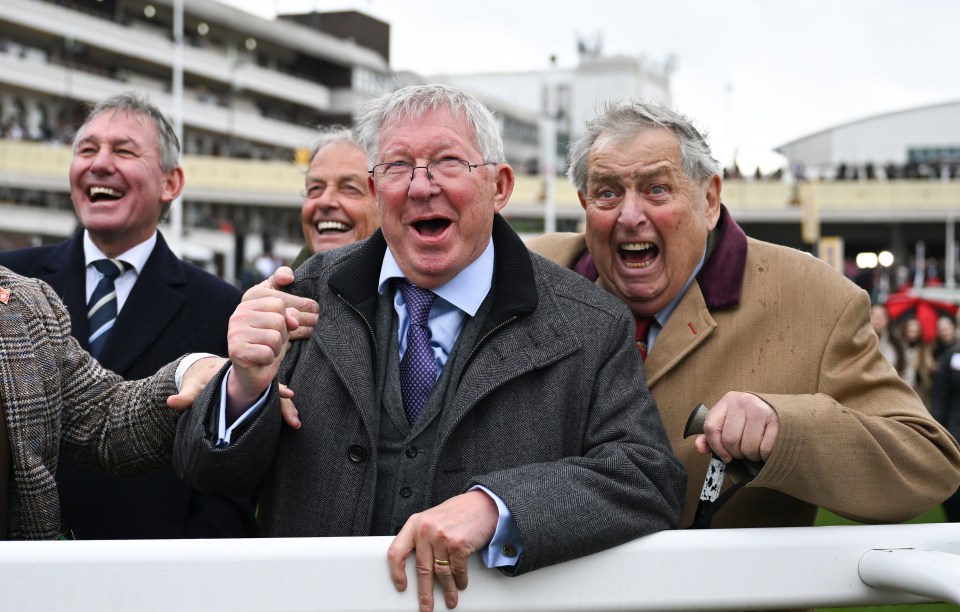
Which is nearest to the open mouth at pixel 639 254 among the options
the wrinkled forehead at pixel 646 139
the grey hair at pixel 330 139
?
the wrinkled forehead at pixel 646 139

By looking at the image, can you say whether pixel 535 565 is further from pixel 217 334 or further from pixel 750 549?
pixel 217 334

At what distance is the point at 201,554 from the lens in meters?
1.70

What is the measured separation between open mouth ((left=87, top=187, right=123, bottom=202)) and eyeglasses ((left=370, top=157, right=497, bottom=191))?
6.02ft

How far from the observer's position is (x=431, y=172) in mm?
2732

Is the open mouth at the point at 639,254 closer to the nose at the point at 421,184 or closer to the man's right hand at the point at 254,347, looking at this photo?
the nose at the point at 421,184

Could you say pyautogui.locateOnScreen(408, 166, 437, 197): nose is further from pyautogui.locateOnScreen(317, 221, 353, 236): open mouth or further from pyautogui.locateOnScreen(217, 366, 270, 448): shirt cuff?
pyautogui.locateOnScreen(317, 221, 353, 236): open mouth

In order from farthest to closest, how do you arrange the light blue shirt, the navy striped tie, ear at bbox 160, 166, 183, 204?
ear at bbox 160, 166, 183, 204, the navy striped tie, the light blue shirt

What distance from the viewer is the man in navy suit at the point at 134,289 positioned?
11.9 ft

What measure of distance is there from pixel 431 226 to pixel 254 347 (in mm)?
657

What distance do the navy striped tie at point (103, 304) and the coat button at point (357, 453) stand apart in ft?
5.47

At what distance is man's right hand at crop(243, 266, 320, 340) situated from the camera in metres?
2.58

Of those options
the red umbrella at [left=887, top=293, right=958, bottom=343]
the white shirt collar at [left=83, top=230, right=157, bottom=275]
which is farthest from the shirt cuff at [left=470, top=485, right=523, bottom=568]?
the red umbrella at [left=887, top=293, right=958, bottom=343]

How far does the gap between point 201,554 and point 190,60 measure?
57811mm

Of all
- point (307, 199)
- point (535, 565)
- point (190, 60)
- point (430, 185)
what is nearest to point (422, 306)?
point (430, 185)
